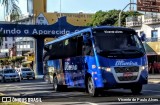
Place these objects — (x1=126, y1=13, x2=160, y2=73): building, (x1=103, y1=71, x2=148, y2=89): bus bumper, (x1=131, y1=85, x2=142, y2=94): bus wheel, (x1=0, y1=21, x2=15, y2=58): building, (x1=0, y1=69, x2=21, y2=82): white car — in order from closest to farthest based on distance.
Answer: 1. (x1=0, y1=21, x2=15, y2=58): building
2. (x1=103, y1=71, x2=148, y2=89): bus bumper
3. (x1=131, y1=85, x2=142, y2=94): bus wheel
4. (x1=0, y1=69, x2=21, y2=82): white car
5. (x1=126, y1=13, x2=160, y2=73): building

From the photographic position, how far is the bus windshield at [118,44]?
1847 cm

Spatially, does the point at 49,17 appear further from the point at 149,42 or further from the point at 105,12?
the point at 149,42

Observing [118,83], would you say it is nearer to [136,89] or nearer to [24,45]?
[136,89]

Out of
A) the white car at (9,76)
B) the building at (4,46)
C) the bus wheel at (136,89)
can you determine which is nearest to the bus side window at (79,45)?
the bus wheel at (136,89)

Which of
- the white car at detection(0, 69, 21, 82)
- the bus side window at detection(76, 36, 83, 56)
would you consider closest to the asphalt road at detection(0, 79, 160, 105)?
the bus side window at detection(76, 36, 83, 56)

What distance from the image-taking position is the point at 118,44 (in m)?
18.8

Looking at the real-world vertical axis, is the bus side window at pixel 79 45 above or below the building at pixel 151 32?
below

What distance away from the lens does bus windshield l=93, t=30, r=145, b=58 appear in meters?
18.5

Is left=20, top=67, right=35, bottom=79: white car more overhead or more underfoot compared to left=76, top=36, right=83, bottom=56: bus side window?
more underfoot

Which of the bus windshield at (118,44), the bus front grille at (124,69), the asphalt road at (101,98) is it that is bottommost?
the asphalt road at (101,98)

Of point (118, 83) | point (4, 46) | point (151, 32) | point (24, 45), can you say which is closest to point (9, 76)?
point (151, 32)

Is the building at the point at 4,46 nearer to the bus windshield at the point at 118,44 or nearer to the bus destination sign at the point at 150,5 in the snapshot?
the bus windshield at the point at 118,44

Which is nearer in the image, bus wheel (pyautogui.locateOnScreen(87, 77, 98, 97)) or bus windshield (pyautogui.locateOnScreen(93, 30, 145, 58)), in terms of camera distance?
bus windshield (pyautogui.locateOnScreen(93, 30, 145, 58))

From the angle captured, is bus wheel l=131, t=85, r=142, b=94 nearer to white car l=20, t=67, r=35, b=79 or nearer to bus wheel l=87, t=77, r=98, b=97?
bus wheel l=87, t=77, r=98, b=97
